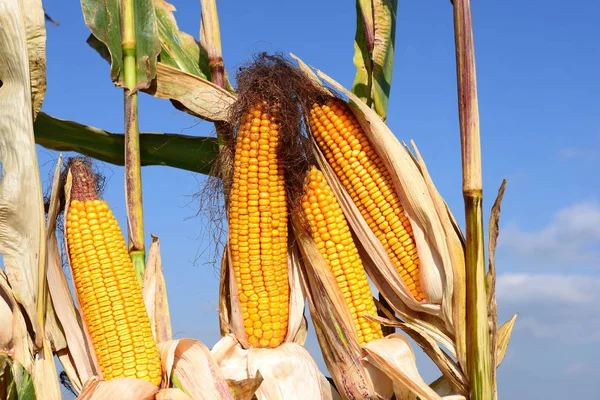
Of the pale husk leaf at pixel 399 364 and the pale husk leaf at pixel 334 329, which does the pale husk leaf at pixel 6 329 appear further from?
the pale husk leaf at pixel 399 364

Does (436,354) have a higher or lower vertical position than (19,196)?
lower

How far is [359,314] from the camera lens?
3.50 m

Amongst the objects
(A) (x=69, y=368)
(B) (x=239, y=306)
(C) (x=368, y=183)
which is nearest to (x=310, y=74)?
(C) (x=368, y=183)

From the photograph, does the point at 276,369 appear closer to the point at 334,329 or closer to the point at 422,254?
the point at 334,329

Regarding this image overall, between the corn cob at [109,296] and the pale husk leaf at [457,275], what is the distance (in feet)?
4.52

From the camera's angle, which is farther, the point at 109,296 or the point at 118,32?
the point at 118,32

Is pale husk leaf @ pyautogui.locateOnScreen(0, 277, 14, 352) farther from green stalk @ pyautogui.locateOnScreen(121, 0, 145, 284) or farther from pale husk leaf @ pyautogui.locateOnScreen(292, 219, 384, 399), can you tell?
pale husk leaf @ pyautogui.locateOnScreen(292, 219, 384, 399)

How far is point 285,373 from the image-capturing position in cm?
332

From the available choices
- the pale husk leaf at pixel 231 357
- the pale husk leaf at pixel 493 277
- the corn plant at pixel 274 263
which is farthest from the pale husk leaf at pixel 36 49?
the pale husk leaf at pixel 493 277

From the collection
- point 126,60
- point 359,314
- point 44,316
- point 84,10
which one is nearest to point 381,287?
point 359,314

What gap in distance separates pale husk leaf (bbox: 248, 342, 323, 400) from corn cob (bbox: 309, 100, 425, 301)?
0.64 m

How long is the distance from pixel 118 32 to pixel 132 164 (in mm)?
975

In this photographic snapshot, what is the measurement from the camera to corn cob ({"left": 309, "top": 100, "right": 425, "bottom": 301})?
3.54 meters

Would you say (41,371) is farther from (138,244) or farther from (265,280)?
(265,280)
